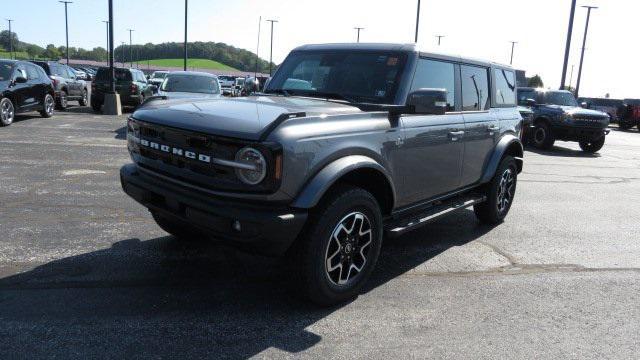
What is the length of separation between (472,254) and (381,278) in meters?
1.30

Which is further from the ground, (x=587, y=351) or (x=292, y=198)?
(x=292, y=198)

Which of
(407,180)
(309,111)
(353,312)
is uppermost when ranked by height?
(309,111)

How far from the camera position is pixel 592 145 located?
16.2 metres

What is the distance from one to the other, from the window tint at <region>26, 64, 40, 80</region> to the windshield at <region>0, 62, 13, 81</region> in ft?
2.73

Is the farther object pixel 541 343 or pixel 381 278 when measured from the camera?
pixel 381 278

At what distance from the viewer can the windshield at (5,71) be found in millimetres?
13375

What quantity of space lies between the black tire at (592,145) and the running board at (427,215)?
12109mm

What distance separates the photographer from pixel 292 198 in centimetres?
334

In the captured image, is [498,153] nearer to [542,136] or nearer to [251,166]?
[251,166]

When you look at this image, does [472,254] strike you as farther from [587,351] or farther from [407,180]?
[587,351]

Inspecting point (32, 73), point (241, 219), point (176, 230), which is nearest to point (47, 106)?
point (32, 73)

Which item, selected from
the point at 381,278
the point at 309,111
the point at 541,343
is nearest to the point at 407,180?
the point at 381,278

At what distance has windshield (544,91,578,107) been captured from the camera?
54.4 ft

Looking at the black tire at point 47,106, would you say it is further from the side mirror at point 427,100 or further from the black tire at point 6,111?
the side mirror at point 427,100
